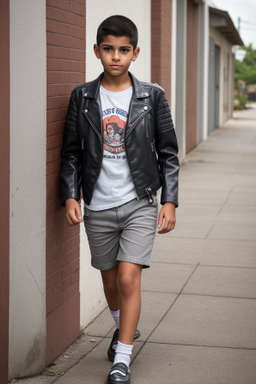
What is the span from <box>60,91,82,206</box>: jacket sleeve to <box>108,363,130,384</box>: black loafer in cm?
100

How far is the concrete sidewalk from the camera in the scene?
4.64 meters

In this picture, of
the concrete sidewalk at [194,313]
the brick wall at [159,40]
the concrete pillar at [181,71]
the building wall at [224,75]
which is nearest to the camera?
the concrete sidewalk at [194,313]

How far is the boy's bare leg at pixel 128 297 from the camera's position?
435 centimetres

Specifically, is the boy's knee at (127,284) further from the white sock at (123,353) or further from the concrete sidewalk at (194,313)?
the concrete sidewalk at (194,313)

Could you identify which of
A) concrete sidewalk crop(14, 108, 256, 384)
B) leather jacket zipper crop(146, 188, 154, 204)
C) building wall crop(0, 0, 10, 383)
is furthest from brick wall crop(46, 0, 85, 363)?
leather jacket zipper crop(146, 188, 154, 204)

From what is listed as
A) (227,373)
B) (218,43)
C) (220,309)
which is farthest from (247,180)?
(218,43)

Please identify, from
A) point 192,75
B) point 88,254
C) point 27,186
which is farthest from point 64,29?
point 192,75

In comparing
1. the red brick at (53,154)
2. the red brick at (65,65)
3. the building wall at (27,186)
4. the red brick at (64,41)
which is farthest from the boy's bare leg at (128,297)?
the red brick at (64,41)

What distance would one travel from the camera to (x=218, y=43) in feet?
92.3

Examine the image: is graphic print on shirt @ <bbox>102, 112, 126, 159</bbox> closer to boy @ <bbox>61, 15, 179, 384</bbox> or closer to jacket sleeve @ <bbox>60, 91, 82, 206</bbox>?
boy @ <bbox>61, 15, 179, 384</bbox>

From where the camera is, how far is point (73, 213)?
4371mm

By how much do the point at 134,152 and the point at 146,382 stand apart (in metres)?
1.35

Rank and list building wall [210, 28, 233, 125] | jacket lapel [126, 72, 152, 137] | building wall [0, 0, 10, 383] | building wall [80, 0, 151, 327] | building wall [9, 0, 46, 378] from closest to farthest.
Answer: building wall [0, 0, 10, 383]
building wall [9, 0, 46, 378]
jacket lapel [126, 72, 152, 137]
building wall [80, 0, 151, 327]
building wall [210, 28, 233, 125]

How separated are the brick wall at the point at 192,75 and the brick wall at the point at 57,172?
13210mm
